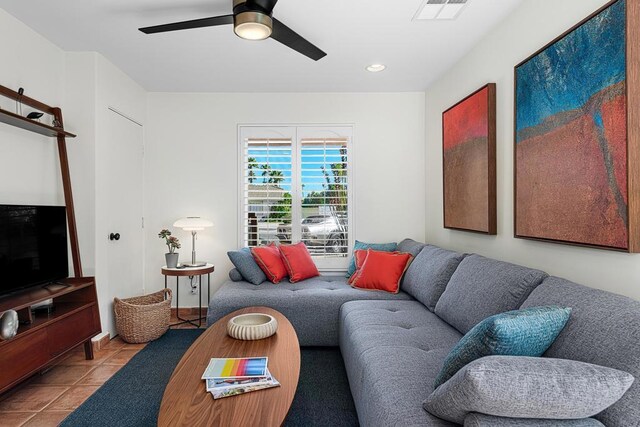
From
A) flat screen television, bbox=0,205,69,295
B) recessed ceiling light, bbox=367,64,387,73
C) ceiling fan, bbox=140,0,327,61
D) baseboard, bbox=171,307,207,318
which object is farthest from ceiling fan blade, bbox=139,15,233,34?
baseboard, bbox=171,307,207,318

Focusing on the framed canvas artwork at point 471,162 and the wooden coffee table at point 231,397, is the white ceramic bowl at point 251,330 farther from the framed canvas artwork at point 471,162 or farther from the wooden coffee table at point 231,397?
the framed canvas artwork at point 471,162

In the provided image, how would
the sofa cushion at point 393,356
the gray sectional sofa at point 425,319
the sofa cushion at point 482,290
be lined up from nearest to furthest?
the gray sectional sofa at point 425,319 → the sofa cushion at point 393,356 → the sofa cushion at point 482,290

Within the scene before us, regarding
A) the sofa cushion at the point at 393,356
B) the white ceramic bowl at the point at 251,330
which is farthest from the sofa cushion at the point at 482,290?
the white ceramic bowl at the point at 251,330

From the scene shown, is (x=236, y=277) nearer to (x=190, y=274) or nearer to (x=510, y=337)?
(x=190, y=274)

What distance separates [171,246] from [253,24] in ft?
8.45

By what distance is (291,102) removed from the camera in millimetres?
4273

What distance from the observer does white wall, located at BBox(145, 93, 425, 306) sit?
4234mm

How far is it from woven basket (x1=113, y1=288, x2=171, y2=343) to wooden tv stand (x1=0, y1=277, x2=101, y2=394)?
31 centimetres

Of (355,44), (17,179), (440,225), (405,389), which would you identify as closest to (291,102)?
(355,44)

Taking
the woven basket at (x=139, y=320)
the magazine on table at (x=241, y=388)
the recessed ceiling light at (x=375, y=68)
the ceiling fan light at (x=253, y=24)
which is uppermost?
the recessed ceiling light at (x=375, y=68)

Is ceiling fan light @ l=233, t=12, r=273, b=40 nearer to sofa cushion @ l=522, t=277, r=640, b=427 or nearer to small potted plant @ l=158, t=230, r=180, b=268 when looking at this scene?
sofa cushion @ l=522, t=277, r=640, b=427

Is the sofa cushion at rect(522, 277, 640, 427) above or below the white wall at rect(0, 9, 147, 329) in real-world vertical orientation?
below

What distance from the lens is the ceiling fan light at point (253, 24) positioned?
6.98 feet

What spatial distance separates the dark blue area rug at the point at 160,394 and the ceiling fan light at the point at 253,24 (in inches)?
86.9
